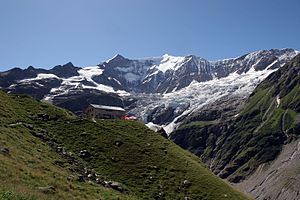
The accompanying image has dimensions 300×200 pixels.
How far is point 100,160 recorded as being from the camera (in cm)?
5722

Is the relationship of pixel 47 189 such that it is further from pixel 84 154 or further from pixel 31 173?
pixel 84 154

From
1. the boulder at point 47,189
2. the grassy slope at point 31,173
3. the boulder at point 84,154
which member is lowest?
the boulder at point 47,189

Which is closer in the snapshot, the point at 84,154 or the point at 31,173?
the point at 31,173

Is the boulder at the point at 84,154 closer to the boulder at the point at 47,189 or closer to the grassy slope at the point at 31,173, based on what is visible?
the grassy slope at the point at 31,173

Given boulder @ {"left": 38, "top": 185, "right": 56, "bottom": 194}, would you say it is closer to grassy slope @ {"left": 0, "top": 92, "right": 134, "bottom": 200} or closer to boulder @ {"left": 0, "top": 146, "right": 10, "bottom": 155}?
grassy slope @ {"left": 0, "top": 92, "right": 134, "bottom": 200}

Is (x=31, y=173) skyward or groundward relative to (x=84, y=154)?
groundward

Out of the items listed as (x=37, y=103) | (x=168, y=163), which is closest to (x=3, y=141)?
(x=168, y=163)

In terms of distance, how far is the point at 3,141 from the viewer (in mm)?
43562

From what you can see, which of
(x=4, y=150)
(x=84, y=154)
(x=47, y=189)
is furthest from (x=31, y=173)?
(x=84, y=154)

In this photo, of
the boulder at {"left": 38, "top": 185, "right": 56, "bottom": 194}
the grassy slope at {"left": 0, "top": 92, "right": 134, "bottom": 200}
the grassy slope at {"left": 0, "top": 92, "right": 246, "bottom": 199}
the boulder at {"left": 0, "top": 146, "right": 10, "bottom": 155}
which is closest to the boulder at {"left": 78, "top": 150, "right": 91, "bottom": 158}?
the grassy slope at {"left": 0, "top": 92, "right": 246, "bottom": 199}

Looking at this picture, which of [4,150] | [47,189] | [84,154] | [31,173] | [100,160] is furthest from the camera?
[84,154]

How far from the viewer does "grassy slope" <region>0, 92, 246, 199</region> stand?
35500 millimetres

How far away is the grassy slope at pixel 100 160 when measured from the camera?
35.5 metres

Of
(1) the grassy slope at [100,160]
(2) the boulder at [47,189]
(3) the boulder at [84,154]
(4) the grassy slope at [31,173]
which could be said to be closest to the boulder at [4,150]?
(4) the grassy slope at [31,173]
